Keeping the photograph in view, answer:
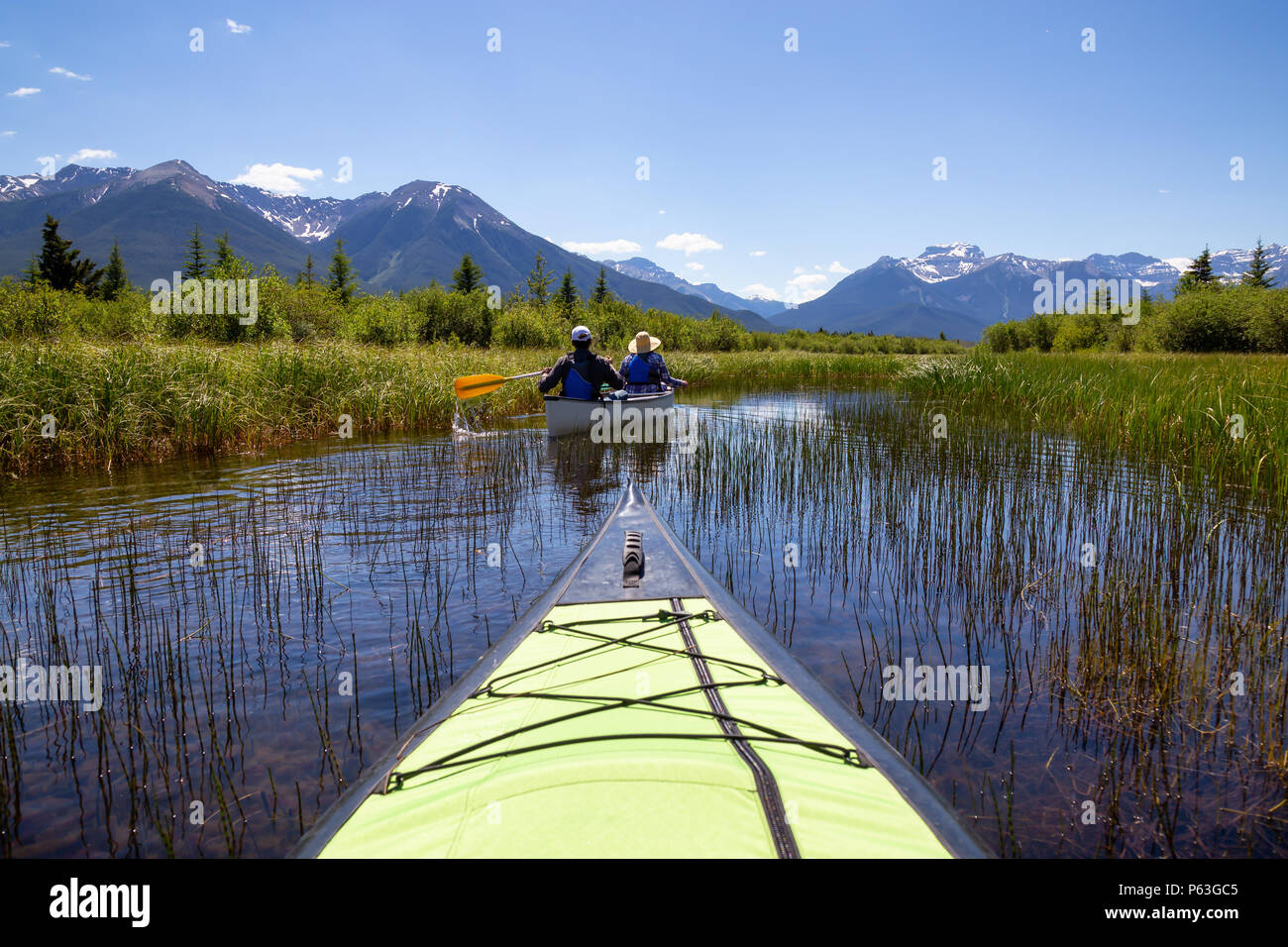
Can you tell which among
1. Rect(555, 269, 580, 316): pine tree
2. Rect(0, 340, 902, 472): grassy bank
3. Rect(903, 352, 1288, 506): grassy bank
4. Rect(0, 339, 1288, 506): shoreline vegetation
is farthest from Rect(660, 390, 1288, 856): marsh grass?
Rect(555, 269, 580, 316): pine tree

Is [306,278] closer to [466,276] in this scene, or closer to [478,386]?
[466,276]

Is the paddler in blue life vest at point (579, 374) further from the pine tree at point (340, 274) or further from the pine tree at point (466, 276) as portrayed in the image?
the pine tree at point (340, 274)

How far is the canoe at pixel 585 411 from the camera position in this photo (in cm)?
1211

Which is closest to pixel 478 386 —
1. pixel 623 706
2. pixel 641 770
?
pixel 623 706

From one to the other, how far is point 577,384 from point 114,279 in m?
56.7

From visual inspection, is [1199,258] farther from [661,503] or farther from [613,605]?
[613,605]

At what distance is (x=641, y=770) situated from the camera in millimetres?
2000

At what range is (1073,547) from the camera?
5918mm

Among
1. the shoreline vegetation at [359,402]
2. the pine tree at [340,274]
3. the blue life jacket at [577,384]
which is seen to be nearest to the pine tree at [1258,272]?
the shoreline vegetation at [359,402]

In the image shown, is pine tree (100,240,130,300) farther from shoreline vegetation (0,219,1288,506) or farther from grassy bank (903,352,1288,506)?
grassy bank (903,352,1288,506)

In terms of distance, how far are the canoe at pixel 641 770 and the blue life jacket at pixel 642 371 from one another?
1148 centimetres

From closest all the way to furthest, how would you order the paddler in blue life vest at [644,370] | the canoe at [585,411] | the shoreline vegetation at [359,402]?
1. the shoreline vegetation at [359,402]
2. the canoe at [585,411]
3. the paddler in blue life vest at [644,370]

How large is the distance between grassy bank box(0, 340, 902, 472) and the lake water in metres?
0.77

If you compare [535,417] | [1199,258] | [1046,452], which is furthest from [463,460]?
[1199,258]
